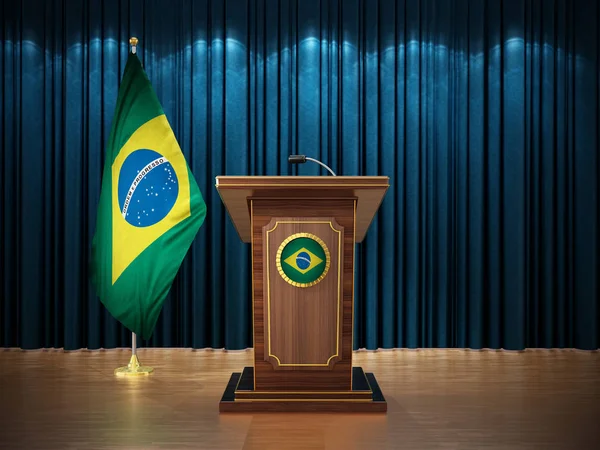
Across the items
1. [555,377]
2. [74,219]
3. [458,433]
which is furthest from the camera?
[74,219]

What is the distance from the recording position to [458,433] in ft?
7.55

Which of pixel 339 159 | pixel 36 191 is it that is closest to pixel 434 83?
pixel 339 159

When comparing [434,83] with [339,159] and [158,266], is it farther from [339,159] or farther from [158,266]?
[158,266]

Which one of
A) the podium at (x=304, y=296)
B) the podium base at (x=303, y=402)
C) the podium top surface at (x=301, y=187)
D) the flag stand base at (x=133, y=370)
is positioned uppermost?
the podium top surface at (x=301, y=187)

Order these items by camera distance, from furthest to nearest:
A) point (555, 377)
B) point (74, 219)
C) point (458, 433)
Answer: point (74, 219), point (555, 377), point (458, 433)

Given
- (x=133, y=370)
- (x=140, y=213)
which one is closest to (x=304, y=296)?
(x=140, y=213)

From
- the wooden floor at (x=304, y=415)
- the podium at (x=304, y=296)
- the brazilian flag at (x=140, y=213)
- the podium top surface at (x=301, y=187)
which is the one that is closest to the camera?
the wooden floor at (x=304, y=415)

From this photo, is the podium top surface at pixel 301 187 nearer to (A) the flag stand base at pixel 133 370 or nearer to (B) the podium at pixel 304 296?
(B) the podium at pixel 304 296

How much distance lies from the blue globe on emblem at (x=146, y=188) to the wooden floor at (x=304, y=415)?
1.01 meters

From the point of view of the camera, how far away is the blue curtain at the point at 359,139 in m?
4.43

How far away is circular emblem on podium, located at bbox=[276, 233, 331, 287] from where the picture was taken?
249 centimetres

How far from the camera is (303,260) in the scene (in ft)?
8.18

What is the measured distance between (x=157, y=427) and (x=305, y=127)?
2715mm

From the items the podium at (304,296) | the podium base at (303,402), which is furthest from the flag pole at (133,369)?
the podium at (304,296)
